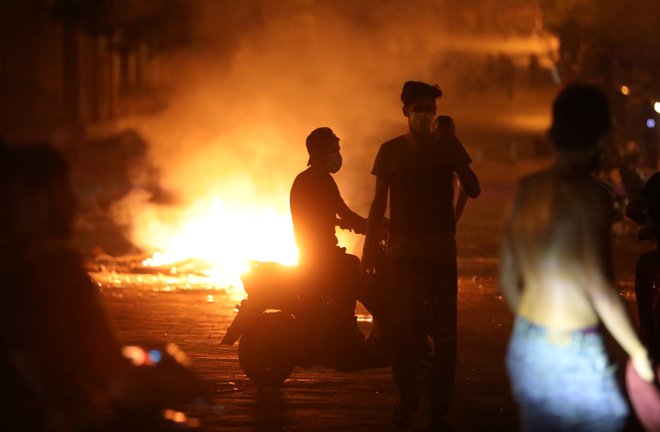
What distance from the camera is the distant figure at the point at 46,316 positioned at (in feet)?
13.5

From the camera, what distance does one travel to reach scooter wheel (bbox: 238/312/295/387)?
8.84m

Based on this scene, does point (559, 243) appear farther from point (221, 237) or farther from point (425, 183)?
point (221, 237)

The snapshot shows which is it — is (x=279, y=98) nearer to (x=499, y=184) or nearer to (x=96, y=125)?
(x=499, y=184)

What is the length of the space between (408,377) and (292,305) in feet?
4.83

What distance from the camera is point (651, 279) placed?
816 cm

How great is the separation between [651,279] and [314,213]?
2.24 m

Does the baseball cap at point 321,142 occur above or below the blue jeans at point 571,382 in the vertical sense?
above

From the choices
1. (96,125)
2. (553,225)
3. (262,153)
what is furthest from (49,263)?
(96,125)

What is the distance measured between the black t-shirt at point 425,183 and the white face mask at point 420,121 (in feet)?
0.33

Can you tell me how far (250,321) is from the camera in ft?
29.2

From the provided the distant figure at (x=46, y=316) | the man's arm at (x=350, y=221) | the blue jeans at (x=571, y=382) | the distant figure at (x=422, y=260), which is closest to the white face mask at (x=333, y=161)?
the man's arm at (x=350, y=221)

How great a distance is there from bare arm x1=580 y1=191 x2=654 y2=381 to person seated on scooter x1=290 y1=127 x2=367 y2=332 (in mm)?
4270

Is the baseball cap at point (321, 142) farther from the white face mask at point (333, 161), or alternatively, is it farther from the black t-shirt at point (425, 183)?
the black t-shirt at point (425, 183)

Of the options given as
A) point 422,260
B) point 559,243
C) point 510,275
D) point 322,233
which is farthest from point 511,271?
point 322,233
